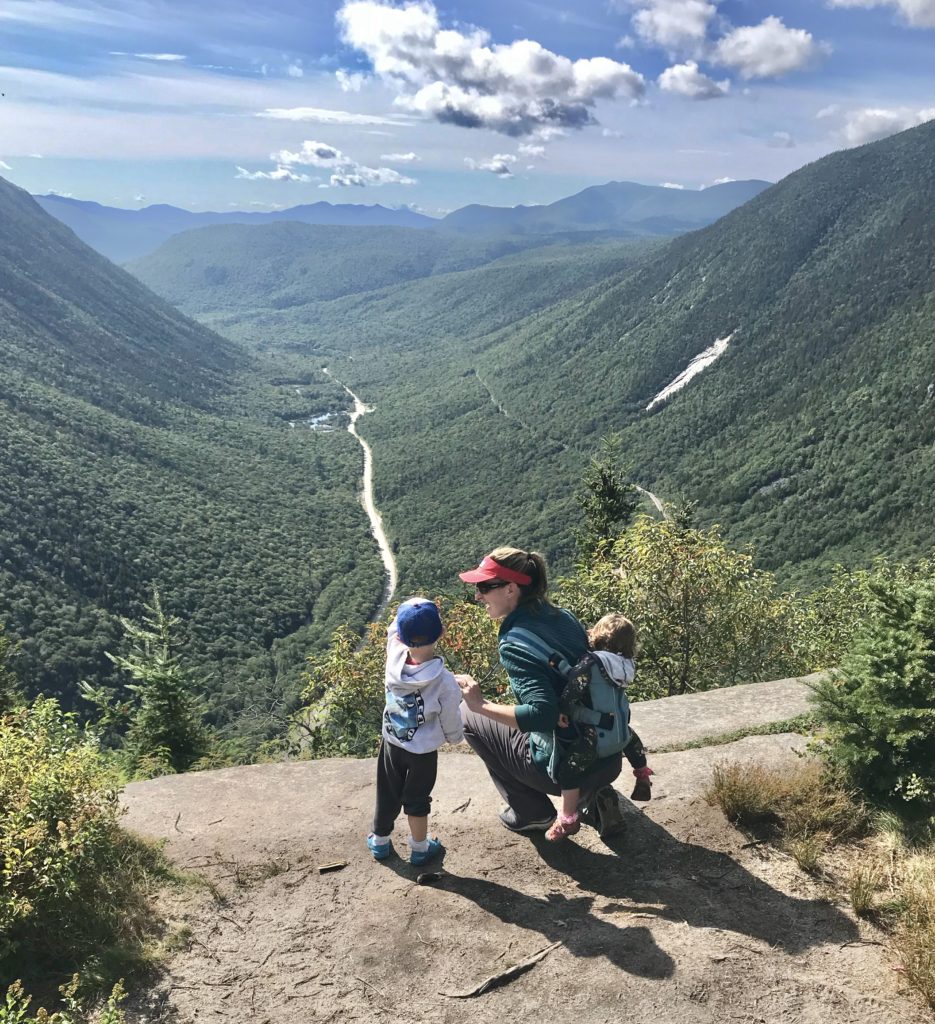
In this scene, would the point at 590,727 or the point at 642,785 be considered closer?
the point at 590,727

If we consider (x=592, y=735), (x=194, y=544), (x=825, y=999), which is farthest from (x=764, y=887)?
(x=194, y=544)

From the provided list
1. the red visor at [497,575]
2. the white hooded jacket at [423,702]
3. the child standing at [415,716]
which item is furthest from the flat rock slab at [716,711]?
the red visor at [497,575]

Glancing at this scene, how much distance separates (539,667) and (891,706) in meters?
3.59

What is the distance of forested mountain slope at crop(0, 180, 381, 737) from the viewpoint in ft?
296

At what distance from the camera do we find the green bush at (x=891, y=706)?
6.18 meters

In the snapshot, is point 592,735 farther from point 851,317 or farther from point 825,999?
point 851,317

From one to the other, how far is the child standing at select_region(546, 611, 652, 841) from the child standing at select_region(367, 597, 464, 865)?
3.38ft

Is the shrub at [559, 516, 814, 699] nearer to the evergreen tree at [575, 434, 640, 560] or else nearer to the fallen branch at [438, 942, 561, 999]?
the fallen branch at [438, 942, 561, 999]

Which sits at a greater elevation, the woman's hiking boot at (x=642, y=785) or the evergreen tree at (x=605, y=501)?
the woman's hiking boot at (x=642, y=785)

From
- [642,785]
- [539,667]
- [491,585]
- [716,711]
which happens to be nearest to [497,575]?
[491,585]

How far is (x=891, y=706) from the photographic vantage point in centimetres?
635

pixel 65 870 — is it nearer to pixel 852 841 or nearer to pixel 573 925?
pixel 573 925

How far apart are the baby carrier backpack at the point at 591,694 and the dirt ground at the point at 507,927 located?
121 centimetres

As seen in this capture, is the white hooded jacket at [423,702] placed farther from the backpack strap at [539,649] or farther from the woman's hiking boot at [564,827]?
the woman's hiking boot at [564,827]
